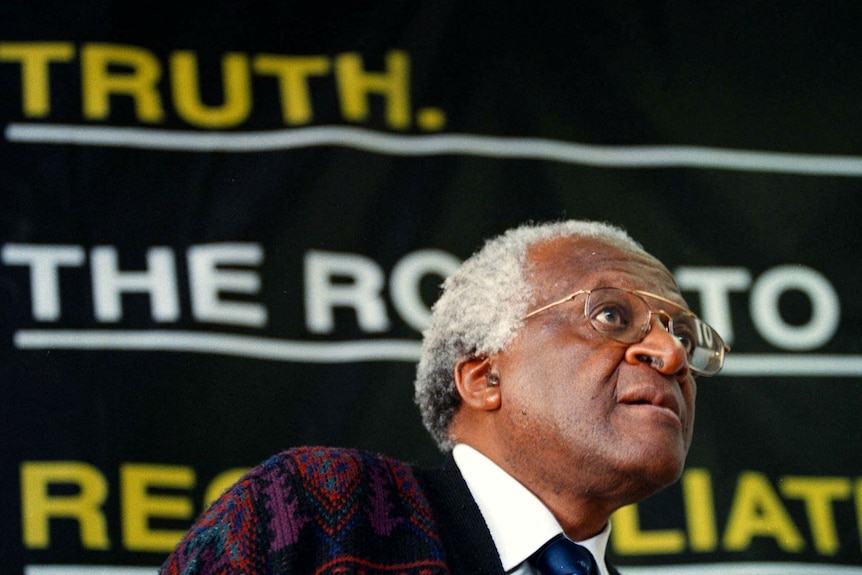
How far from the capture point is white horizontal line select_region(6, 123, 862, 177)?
8.70 ft

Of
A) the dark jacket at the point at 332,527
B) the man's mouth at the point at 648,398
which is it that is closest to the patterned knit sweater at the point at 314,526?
the dark jacket at the point at 332,527

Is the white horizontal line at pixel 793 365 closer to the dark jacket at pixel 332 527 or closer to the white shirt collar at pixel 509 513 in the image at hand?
the white shirt collar at pixel 509 513

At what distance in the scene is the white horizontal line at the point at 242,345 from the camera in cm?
255

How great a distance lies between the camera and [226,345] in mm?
2635

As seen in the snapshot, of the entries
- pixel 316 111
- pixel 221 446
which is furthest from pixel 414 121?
pixel 221 446

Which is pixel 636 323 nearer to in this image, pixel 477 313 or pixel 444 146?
pixel 477 313

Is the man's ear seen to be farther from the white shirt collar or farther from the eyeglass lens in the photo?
the eyeglass lens

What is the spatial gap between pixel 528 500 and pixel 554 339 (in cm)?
29

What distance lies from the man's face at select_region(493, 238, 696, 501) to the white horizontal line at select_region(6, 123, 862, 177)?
0.72 m

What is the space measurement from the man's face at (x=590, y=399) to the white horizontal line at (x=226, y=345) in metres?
0.58

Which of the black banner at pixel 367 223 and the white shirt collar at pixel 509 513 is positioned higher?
the black banner at pixel 367 223

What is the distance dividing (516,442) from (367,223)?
33.3 inches

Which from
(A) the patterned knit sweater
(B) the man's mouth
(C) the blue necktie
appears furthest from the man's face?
(A) the patterned knit sweater

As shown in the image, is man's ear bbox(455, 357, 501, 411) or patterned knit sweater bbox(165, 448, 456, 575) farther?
man's ear bbox(455, 357, 501, 411)
